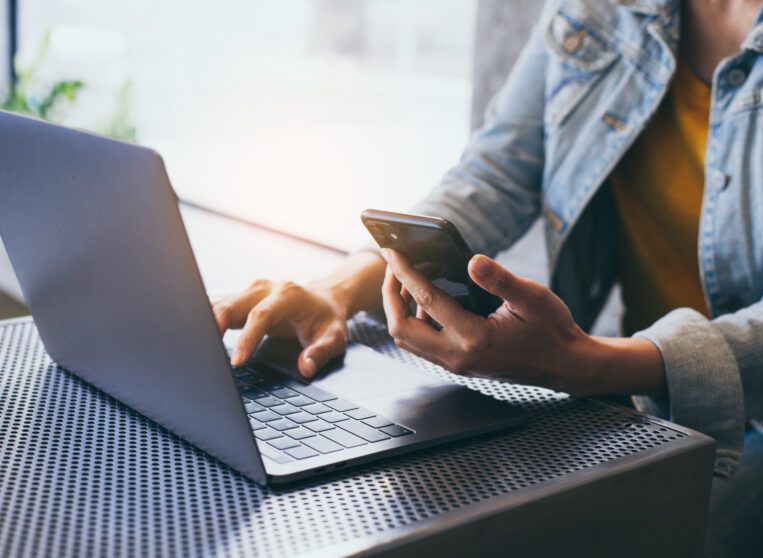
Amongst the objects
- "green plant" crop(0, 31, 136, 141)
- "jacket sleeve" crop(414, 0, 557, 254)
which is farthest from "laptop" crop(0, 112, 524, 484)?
"green plant" crop(0, 31, 136, 141)

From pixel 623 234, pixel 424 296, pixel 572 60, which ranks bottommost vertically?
pixel 623 234

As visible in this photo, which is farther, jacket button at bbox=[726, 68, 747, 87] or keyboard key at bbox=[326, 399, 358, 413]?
jacket button at bbox=[726, 68, 747, 87]

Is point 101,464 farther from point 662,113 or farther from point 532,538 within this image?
point 662,113

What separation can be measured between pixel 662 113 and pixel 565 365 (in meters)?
0.58

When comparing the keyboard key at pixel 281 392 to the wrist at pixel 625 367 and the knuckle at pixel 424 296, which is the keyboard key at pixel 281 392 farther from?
the wrist at pixel 625 367

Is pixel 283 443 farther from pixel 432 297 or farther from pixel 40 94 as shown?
pixel 40 94

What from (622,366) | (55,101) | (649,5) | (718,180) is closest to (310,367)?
(622,366)

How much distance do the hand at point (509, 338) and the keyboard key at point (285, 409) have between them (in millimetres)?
134

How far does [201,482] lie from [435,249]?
249 mm

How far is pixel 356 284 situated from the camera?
968mm

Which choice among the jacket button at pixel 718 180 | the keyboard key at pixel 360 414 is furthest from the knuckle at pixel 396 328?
the jacket button at pixel 718 180

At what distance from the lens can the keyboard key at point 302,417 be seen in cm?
66

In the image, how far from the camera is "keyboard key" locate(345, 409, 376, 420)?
2.20ft

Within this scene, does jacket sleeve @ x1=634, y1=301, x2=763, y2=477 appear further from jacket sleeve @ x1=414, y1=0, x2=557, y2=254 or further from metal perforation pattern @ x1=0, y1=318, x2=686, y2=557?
jacket sleeve @ x1=414, y1=0, x2=557, y2=254
